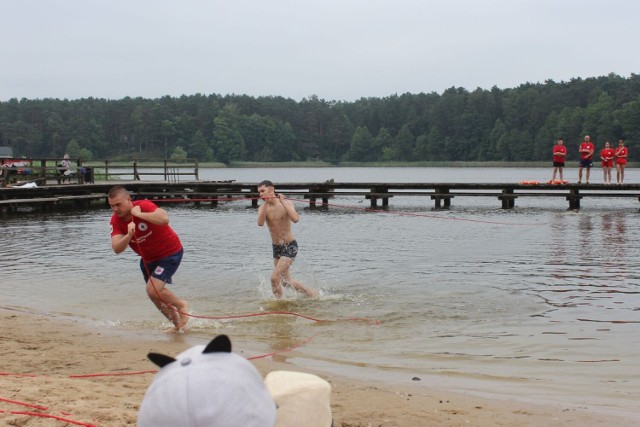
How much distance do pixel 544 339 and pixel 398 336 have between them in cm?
167

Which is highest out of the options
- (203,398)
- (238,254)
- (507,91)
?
(507,91)

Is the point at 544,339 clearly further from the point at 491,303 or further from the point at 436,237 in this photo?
the point at 436,237

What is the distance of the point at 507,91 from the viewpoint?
157750 millimetres

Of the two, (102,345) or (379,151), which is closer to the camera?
(102,345)

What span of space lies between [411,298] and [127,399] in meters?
6.53

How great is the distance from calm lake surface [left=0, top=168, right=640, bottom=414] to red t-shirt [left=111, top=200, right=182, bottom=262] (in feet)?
4.05

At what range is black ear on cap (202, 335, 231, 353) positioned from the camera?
245 cm

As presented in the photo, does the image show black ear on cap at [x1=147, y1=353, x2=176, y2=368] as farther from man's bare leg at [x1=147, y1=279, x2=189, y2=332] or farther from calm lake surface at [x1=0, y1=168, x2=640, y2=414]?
man's bare leg at [x1=147, y1=279, x2=189, y2=332]

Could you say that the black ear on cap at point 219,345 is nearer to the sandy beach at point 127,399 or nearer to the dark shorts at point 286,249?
the sandy beach at point 127,399

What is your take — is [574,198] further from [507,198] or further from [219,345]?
[219,345]

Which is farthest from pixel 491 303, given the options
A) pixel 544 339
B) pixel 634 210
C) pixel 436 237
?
pixel 634 210

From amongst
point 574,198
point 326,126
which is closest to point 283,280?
point 574,198

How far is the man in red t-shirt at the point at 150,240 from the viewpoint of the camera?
7.51 metres

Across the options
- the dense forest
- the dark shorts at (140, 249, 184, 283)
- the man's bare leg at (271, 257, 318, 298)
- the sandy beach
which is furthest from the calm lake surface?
the dense forest
